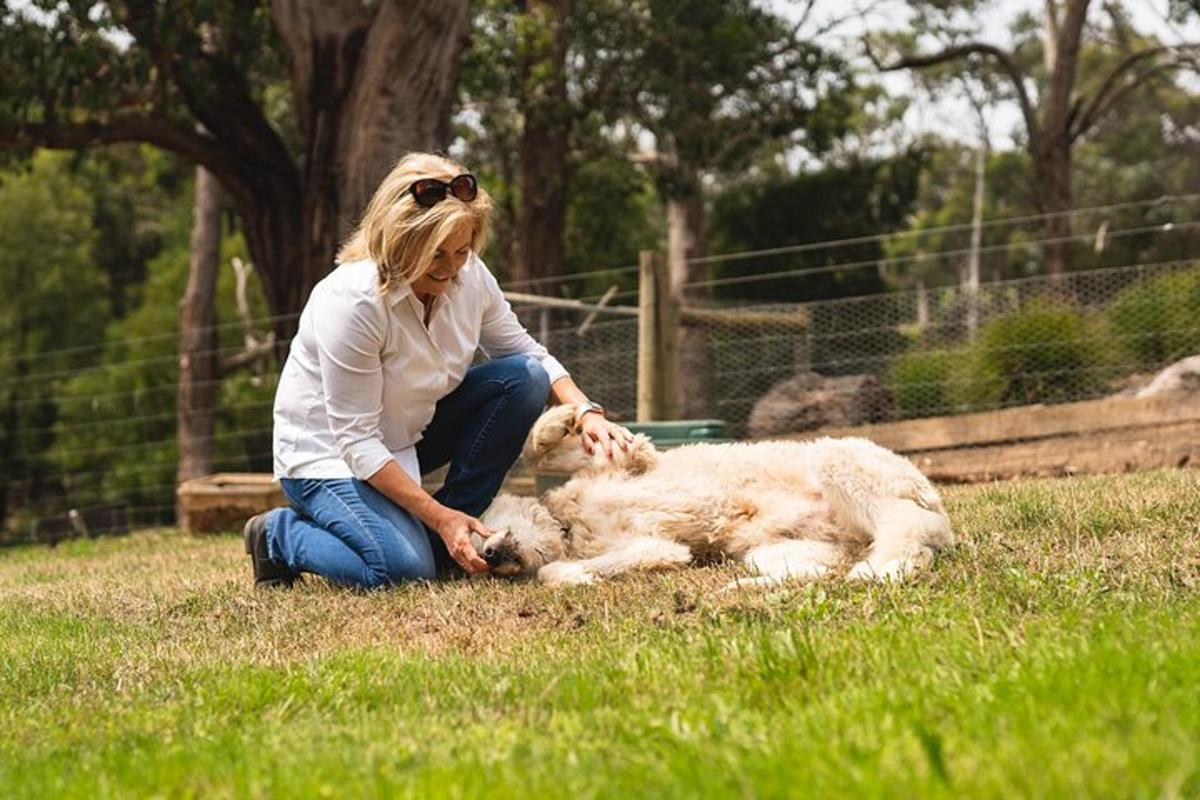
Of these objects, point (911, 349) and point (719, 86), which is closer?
point (911, 349)

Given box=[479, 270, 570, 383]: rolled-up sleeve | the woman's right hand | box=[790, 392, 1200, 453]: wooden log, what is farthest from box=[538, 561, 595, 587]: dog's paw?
box=[790, 392, 1200, 453]: wooden log

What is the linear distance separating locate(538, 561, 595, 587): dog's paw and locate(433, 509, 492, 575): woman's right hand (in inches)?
8.4

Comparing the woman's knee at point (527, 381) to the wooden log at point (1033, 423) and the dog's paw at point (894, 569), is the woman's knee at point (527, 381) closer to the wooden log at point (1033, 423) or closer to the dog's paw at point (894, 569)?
the dog's paw at point (894, 569)

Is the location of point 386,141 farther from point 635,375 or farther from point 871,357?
point 871,357

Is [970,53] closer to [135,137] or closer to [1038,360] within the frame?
[1038,360]

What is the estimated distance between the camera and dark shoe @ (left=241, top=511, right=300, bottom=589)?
5867mm

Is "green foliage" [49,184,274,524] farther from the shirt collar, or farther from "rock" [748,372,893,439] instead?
the shirt collar

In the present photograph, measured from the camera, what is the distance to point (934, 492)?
4.99 meters

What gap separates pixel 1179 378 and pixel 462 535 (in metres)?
6.82

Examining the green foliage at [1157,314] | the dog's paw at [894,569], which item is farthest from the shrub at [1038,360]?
the dog's paw at [894,569]

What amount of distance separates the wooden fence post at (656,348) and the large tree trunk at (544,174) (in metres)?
8.98

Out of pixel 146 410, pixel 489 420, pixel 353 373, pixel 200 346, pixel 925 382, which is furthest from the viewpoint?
pixel 146 410

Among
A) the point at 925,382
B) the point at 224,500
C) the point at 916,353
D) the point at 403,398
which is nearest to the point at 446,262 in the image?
the point at 403,398

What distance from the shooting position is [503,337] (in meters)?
6.19
